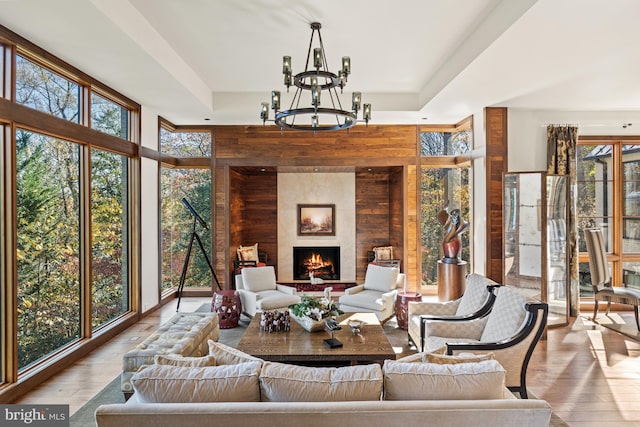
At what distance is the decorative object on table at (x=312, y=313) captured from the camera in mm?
3770

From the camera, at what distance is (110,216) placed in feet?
16.5

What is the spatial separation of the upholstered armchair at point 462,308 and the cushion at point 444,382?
1.87m

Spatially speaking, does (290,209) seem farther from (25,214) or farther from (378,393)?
(378,393)

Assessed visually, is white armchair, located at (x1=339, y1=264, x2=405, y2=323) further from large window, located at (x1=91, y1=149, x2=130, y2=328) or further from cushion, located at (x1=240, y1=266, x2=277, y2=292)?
large window, located at (x1=91, y1=149, x2=130, y2=328)

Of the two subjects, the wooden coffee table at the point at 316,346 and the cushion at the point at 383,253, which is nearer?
the wooden coffee table at the point at 316,346

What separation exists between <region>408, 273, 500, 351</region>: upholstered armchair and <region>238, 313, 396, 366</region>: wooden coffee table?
427 mm

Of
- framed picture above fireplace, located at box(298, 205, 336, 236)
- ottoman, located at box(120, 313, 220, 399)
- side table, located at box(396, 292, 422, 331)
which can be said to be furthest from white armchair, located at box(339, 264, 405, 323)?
framed picture above fireplace, located at box(298, 205, 336, 236)

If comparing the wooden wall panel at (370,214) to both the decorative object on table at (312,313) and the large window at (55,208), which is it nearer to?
the decorative object on table at (312,313)

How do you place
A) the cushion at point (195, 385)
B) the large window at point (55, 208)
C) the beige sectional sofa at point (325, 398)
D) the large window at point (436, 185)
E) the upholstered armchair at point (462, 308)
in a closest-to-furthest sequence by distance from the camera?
the beige sectional sofa at point (325, 398) → the cushion at point (195, 385) → the large window at point (55, 208) → the upholstered armchair at point (462, 308) → the large window at point (436, 185)

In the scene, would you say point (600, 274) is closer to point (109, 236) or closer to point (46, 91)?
point (109, 236)

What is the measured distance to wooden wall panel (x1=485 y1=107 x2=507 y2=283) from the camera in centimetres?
547

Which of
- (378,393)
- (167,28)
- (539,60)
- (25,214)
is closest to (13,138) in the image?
(25,214)

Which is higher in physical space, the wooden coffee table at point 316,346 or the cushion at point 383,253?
the cushion at point 383,253

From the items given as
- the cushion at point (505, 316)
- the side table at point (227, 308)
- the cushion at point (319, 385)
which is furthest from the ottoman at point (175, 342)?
the cushion at point (505, 316)
